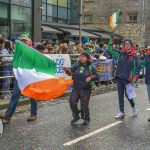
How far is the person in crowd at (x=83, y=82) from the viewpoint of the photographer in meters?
9.62

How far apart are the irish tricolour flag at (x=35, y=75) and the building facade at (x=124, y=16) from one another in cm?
3425

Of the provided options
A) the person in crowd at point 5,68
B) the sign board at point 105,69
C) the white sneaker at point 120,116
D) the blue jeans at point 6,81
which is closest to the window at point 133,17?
the sign board at point 105,69

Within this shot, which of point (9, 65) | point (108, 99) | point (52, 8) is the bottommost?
point (108, 99)

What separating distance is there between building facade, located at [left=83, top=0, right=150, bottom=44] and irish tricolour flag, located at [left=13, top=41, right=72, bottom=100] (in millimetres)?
34250

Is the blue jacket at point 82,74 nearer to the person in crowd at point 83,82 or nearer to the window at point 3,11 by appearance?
the person in crowd at point 83,82

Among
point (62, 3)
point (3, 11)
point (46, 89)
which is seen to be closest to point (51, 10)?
point (62, 3)

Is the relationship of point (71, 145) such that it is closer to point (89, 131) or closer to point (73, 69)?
point (89, 131)

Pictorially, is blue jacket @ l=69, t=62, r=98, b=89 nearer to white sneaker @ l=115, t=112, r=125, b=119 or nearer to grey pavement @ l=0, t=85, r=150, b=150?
grey pavement @ l=0, t=85, r=150, b=150

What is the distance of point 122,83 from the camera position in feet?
34.8

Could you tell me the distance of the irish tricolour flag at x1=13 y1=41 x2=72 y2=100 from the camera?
9281 millimetres

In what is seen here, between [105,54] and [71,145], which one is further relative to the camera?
[105,54]

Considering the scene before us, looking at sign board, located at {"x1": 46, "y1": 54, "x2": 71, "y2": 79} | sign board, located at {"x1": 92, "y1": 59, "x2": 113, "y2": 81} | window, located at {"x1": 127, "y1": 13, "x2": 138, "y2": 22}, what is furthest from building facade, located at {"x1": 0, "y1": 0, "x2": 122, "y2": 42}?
sign board, located at {"x1": 92, "y1": 59, "x2": 113, "y2": 81}

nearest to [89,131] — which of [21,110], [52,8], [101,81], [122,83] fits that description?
[122,83]

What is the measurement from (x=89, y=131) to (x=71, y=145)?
131cm
